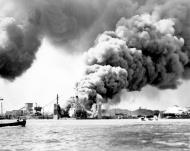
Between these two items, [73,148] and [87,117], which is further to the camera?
[87,117]

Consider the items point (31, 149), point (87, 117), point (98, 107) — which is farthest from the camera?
point (87, 117)

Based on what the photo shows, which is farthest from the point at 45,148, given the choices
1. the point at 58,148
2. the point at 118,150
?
the point at 118,150

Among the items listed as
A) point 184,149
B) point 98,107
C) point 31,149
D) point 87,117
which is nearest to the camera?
point 184,149

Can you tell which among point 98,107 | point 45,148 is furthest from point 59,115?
point 45,148

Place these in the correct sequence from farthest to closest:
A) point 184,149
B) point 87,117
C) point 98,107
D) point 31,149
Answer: point 87,117, point 98,107, point 31,149, point 184,149

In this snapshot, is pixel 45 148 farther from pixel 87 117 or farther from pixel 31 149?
pixel 87 117

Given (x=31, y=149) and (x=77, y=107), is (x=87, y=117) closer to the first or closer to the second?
(x=77, y=107)

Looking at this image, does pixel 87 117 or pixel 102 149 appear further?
pixel 87 117

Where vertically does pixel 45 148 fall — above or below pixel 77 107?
below

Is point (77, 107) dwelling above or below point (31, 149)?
above
